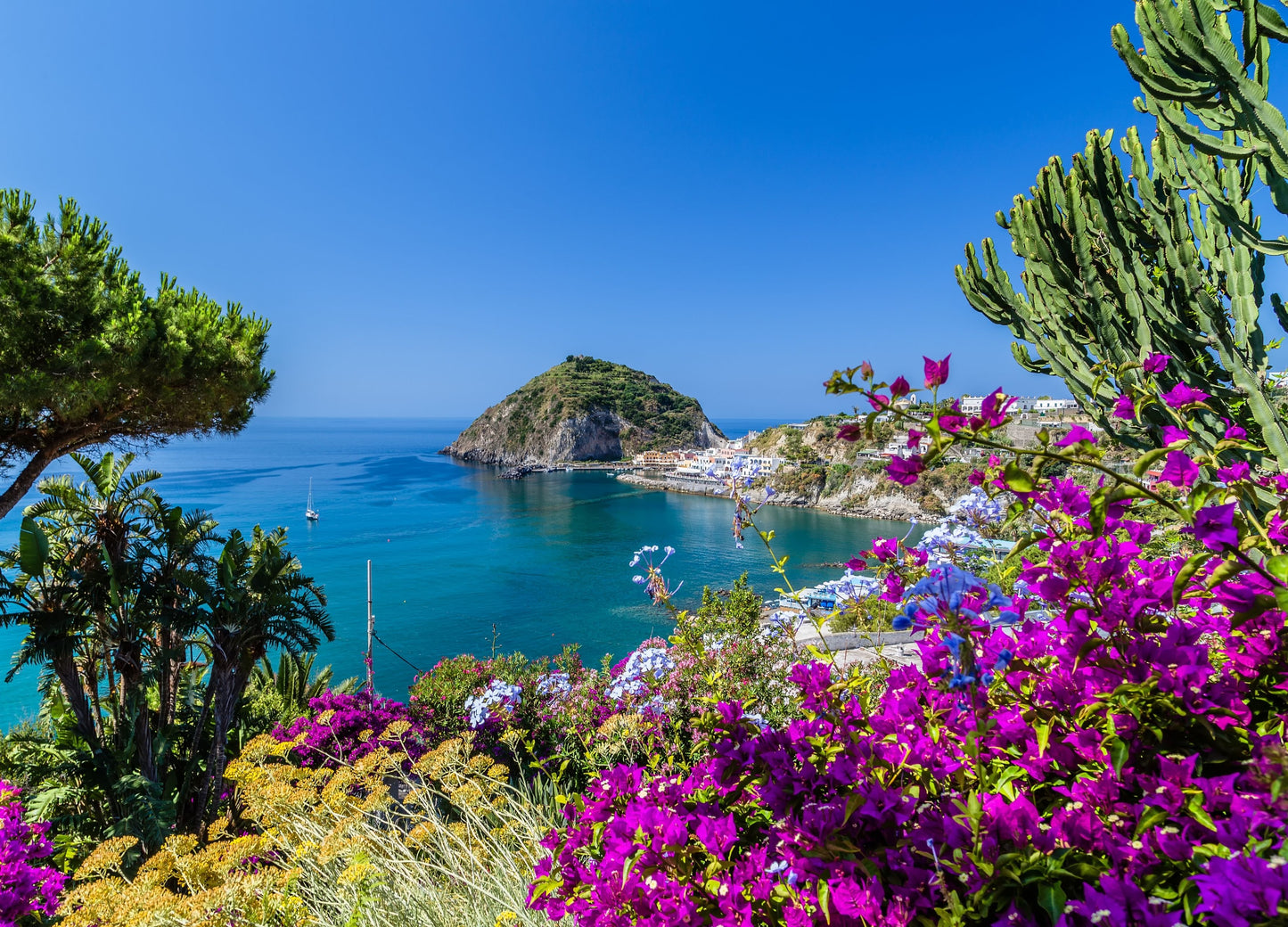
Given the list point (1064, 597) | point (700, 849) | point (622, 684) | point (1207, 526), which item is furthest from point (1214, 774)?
point (622, 684)

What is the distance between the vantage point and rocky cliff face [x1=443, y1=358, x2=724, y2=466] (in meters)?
75.8

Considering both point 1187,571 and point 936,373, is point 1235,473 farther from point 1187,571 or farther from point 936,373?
point 936,373

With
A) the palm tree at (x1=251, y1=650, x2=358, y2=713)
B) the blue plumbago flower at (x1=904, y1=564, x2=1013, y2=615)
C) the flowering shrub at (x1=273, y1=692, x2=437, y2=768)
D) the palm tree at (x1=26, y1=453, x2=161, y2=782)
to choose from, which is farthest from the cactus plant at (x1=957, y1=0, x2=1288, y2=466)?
the palm tree at (x1=251, y1=650, x2=358, y2=713)

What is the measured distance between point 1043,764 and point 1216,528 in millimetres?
438

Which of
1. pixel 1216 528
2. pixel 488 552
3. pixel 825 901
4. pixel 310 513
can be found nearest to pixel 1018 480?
pixel 1216 528

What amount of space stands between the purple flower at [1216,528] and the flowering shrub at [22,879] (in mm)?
2928

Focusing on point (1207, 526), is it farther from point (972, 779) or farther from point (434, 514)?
point (434, 514)

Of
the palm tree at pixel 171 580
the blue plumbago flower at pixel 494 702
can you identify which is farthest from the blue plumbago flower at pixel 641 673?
the palm tree at pixel 171 580

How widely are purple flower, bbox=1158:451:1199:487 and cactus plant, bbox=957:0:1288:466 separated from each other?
1556 mm

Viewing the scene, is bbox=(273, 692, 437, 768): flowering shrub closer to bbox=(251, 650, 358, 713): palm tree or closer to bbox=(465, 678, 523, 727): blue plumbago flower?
bbox=(465, 678, 523, 727): blue plumbago flower

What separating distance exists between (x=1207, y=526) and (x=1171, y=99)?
2945 millimetres

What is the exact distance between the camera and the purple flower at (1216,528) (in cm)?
69

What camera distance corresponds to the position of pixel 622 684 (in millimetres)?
4086

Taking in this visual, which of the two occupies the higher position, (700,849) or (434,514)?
(700,849)
